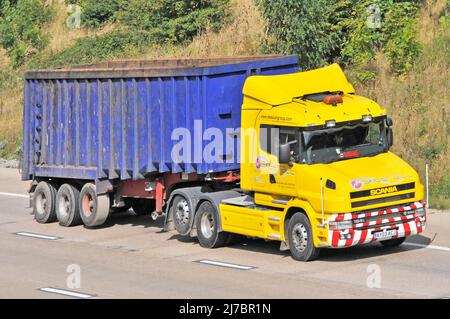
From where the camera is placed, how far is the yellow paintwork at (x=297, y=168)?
19281 mm

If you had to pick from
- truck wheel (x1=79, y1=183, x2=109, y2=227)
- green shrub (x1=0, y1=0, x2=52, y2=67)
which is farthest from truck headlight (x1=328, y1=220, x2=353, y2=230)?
green shrub (x1=0, y1=0, x2=52, y2=67)

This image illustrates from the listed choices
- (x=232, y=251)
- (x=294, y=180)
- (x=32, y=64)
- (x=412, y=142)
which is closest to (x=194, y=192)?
(x=232, y=251)

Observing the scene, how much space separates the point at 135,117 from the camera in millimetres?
22781

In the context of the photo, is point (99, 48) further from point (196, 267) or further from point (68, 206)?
point (196, 267)

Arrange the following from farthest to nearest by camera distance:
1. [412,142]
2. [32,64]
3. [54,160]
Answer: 1. [32,64]
2. [412,142]
3. [54,160]

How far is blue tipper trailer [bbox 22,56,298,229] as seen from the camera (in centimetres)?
2148

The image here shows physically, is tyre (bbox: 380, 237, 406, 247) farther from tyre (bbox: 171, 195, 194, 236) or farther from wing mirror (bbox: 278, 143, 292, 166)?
tyre (bbox: 171, 195, 194, 236)

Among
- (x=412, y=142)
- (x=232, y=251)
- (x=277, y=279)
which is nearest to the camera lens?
(x=277, y=279)

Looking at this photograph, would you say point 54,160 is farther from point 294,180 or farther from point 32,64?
point 32,64

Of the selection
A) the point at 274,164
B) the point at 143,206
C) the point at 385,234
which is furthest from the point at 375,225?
the point at 143,206

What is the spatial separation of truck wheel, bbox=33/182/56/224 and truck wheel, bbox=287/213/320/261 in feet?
23.3
